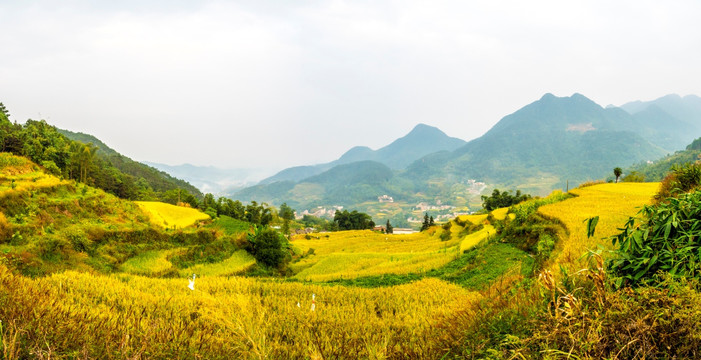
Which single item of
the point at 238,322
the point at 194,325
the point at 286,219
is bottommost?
the point at 286,219

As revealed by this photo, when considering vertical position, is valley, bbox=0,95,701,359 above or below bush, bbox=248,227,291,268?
above

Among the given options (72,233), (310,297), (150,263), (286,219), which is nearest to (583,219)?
(310,297)

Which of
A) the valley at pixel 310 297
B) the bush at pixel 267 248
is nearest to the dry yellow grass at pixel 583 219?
the valley at pixel 310 297

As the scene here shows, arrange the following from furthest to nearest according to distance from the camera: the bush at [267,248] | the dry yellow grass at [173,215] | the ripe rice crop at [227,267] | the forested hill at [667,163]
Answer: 1. the forested hill at [667,163]
2. the dry yellow grass at [173,215]
3. the bush at [267,248]
4. the ripe rice crop at [227,267]

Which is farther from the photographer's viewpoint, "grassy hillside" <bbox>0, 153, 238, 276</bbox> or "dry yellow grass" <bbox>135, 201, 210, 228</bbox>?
"dry yellow grass" <bbox>135, 201, 210, 228</bbox>

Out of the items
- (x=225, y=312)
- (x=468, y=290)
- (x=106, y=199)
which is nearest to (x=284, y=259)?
(x=468, y=290)

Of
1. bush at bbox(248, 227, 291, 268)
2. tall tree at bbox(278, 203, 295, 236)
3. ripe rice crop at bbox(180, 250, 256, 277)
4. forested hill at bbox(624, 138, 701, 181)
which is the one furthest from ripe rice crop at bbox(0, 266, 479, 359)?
forested hill at bbox(624, 138, 701, 181)

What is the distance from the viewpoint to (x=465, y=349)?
2.47m

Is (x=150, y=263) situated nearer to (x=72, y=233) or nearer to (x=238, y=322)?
(x=72, y=233)

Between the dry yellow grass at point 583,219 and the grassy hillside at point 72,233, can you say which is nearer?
the dry yellow grass at point 583,219

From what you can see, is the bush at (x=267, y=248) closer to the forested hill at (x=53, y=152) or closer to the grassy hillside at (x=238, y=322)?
the grassy hillside at (x=238, y=322)

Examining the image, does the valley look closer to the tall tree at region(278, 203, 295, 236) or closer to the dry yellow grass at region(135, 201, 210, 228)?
the dry yellow grass at region(135, 201, 210, 228)

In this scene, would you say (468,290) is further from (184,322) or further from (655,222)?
(184,322)

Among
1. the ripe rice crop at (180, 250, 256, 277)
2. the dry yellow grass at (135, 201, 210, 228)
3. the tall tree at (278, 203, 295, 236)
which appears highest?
the dry yellow grass at (135, 201, 210, 228)
